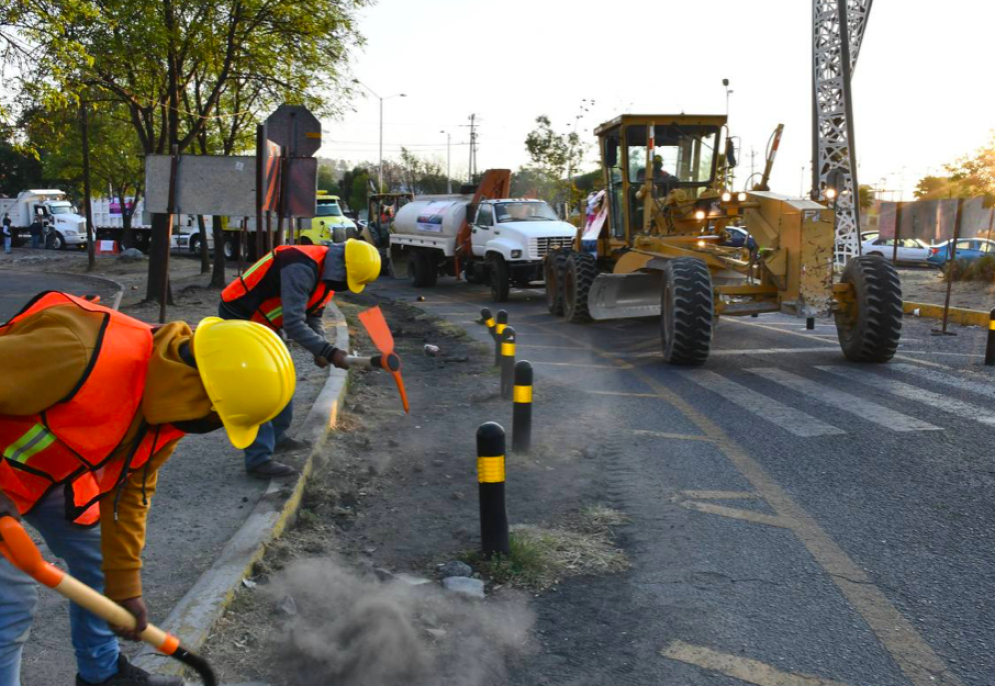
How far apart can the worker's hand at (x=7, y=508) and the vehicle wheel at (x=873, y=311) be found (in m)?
9.41

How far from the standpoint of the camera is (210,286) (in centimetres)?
2019

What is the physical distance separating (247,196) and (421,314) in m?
7.20

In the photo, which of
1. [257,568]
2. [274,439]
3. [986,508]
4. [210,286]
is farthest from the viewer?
[210,286]

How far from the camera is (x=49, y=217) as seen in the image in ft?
149

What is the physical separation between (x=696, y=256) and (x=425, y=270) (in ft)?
42.6

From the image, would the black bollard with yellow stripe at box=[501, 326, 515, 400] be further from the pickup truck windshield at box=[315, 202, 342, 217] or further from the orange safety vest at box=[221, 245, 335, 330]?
the pickup truck windshield at box=[315, 202, 342, 217]

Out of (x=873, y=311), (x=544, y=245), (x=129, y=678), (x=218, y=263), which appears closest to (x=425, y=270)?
(x=544, y=245)

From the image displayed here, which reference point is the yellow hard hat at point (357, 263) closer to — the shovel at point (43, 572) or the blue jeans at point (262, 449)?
the blue jeans at point (262, 449)

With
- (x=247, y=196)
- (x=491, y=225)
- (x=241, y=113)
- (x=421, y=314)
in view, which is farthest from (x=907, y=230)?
(x=247, y=196)

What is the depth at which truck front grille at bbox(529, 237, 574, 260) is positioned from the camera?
19.0 metres

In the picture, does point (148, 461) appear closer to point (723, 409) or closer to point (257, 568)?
point (257, 568)

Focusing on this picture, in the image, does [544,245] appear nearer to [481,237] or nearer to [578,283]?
[481,237]

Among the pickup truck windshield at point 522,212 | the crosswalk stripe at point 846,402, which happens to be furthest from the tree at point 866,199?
the crosswalk stripe at point 846,402

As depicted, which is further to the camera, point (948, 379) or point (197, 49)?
point (197, 49)
